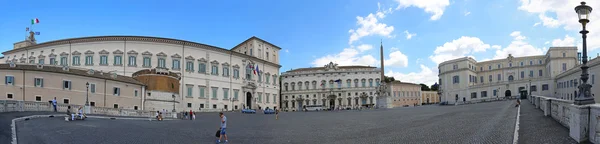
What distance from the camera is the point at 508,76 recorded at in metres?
86.6

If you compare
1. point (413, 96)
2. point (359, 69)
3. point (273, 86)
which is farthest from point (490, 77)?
point (273, 86)

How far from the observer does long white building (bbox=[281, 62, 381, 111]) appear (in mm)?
88375

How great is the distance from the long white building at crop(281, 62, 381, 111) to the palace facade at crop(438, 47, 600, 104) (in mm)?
15589

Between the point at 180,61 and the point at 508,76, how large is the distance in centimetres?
6749

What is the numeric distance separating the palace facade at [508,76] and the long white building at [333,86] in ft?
51.1

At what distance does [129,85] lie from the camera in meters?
41.5

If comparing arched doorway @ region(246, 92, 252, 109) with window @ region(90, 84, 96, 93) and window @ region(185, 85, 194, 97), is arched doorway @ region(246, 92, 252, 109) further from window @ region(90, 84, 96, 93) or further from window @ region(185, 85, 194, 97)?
window @ region(90, 84, 96, 93)

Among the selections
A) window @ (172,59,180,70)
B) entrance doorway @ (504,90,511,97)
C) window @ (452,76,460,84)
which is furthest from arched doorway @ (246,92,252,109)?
entrance doorway @ (504,90,511,97)

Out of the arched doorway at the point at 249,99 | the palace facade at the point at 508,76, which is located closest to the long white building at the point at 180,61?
the arched doorway at the point at 249,99


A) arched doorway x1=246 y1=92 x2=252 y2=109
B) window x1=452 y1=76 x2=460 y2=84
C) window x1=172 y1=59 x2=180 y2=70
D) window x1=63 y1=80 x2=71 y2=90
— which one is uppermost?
window x1=172 y1=59 x2=180 y2=70

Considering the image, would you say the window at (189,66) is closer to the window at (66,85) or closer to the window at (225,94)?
the window at (225,94)

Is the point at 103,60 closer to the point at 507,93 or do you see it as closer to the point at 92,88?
the point at 92,88

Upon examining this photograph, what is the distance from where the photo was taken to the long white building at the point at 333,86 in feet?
290

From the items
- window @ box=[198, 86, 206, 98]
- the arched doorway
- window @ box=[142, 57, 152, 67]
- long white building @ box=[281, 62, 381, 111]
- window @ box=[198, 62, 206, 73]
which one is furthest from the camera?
long white building @ box=[281, 62, 381, 111]
